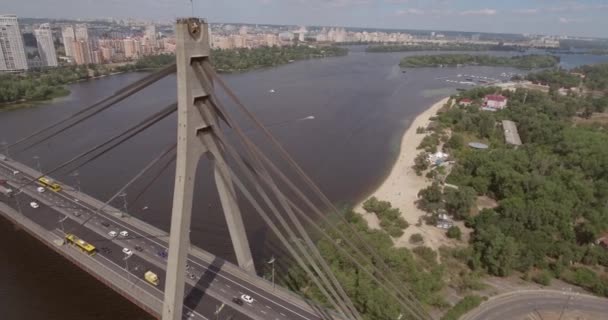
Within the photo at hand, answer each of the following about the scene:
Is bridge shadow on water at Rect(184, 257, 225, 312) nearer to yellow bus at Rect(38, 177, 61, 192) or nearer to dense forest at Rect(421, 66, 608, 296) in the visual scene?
yellow bus at Rect(38, 177, 61, 192)

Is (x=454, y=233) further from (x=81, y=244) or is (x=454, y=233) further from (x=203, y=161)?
(x=203, y=161)

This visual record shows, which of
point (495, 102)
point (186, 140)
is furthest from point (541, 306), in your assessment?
point (495, 102)

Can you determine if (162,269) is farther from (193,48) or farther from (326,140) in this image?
(326,140)

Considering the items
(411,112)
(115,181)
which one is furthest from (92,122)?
(411,112)

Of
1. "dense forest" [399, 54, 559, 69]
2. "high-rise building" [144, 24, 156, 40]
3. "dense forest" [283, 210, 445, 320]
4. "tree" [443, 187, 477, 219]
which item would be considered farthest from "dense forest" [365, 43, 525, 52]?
"dense forest" [283, 210, 445, 320]

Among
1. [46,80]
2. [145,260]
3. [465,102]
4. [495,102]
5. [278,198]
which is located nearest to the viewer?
[278,198]

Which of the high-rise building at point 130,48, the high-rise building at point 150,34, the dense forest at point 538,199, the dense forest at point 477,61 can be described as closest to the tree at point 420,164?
the dense forest at point 538,199

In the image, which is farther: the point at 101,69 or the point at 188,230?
the point at 101,69
